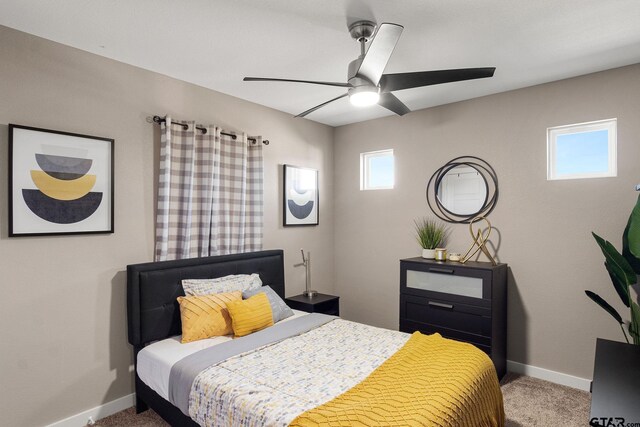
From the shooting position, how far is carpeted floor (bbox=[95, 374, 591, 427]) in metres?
2.58

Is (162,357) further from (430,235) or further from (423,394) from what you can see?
(430,235)

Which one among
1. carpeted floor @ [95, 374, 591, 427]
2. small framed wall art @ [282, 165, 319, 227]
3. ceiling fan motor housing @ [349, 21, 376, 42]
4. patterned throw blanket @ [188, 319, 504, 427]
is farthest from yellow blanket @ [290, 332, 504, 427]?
small framed wall art @ [282, 165, 319, 227]

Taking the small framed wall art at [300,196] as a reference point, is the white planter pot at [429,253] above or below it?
below

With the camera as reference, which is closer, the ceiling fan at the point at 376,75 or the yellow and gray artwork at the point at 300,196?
the ceiling fan at the point at 376,75

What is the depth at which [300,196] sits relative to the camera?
4332mm

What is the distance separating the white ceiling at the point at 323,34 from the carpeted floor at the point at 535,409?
268 cm

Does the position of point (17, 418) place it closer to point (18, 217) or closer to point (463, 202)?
point (18, 217)

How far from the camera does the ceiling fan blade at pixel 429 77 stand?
6.97 feet

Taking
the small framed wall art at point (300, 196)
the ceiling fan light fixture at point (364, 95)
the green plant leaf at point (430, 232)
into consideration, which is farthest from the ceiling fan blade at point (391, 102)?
the small framed wall art at point (300, 196)

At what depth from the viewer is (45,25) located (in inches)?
88.7

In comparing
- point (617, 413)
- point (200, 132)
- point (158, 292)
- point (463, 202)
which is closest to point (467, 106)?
point (463, 202)

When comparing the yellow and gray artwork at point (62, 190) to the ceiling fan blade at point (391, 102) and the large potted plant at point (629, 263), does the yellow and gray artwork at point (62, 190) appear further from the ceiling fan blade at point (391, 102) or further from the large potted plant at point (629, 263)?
the large potted plant at point (629, 263)

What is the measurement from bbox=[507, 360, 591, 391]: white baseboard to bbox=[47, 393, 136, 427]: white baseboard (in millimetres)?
3374

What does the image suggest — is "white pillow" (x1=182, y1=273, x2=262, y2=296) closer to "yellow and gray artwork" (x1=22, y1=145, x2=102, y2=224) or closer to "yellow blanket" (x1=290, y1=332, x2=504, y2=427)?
"yellow and gray artwork" (x1=22, y1=145, x2=102, y2=224)
